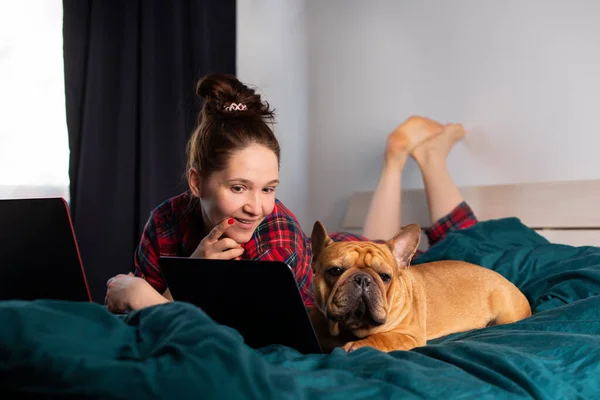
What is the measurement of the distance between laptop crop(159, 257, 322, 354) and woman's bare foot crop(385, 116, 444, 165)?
202cm

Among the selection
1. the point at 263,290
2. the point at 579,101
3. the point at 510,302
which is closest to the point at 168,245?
the point at 263,290

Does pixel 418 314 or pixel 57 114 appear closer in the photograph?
pixel 418 314

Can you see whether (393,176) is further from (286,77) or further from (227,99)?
(227,99)

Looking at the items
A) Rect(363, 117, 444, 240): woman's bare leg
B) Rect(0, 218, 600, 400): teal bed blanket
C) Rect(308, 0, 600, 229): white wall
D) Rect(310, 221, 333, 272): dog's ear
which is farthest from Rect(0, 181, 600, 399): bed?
Rect(308, 0, 600, 229): white wall

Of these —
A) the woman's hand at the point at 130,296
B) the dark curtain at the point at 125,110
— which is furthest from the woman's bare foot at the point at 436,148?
the woman's hand at the point at 130,296

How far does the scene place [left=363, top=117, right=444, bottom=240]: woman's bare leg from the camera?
9.75 feet

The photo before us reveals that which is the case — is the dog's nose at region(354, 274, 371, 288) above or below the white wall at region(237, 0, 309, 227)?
below

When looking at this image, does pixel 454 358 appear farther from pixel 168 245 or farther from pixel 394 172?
pixel 394 172

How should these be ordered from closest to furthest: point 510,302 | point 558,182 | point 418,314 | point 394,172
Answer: point 418,314
point 510,302
point 558,182
point 394,172

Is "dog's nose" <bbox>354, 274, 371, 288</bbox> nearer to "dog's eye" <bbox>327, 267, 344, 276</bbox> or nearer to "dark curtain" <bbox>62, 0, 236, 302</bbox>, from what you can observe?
"dog's eye" <bbox>327, 267, 344, 276</bbox>

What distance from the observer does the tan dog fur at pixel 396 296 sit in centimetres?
142

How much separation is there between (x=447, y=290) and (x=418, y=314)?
0.70 ft

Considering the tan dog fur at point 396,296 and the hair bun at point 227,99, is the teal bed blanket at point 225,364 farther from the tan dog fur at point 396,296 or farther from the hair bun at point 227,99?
the hair bun at point 227,99

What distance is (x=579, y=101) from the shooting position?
284cm
